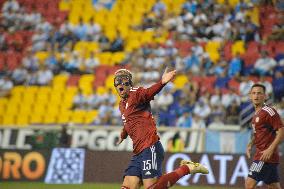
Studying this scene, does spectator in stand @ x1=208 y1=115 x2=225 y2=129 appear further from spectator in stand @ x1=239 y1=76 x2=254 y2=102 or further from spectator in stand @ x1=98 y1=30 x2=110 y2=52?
spectator in stand @ x1=98 y1=30 x2=110 y2=52

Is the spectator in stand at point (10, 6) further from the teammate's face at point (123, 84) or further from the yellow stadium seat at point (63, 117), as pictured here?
the teammate's face at point (123, 84)

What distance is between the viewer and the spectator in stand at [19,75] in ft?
65.8

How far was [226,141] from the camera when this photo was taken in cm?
1553

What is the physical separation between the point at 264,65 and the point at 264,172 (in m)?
9.75

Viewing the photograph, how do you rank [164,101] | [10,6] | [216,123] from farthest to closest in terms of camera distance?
[10,6], [164,101], [216,123]

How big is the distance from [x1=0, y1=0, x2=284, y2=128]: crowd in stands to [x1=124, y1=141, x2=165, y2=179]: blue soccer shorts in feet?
29.9

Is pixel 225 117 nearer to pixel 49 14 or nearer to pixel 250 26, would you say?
pixel 250 26

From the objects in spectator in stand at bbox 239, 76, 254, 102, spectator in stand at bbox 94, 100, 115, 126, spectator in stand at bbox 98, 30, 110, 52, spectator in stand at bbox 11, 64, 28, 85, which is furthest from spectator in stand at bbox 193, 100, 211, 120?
spectator in stand at bbox 11, 64, 28, 85

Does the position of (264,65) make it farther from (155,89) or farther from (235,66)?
(155,89)

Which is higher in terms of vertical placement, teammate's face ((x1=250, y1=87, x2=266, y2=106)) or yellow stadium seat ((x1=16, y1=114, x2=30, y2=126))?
yellow stadium seat ((x1=16, y1=114, x2=30, y2=126))

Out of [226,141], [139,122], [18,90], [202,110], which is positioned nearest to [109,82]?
[18,90]

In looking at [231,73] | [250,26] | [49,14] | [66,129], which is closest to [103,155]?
[66,129]

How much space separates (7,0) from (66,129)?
27.8 feet

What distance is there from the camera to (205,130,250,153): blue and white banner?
15453 millimetres
